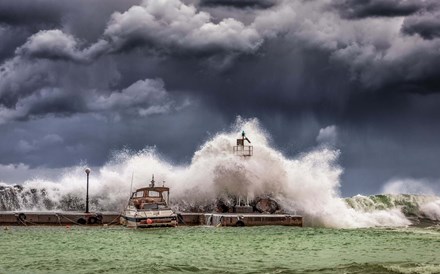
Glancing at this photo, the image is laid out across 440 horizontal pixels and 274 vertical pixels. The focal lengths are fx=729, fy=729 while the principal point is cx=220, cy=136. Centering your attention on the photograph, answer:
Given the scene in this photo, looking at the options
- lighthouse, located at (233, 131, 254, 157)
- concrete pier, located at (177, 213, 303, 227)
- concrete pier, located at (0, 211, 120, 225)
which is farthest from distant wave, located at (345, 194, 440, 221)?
concrete pier, located at (0, 211, 120, 225)

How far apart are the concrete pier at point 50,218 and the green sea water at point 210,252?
730 cm

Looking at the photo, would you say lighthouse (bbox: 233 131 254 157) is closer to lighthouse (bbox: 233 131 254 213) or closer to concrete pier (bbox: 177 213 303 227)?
lighthouse (bbox: 233 131 254 213)

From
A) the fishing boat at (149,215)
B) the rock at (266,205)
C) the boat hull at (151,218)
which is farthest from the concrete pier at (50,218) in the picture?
the rock at (266,205)

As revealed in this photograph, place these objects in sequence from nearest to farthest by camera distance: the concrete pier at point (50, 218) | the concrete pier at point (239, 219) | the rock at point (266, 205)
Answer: the concrete pier at point (239, 219)
the concrete pier at point (50, 218)
the rock at point (266, 205)

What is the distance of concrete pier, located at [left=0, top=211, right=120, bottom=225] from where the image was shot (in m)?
59.5

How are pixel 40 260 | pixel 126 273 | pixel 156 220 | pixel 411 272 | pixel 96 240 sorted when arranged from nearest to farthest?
pixel 411 272
pixel 126 273
pixel 40 260
pixel 96 240
pixel 156 220

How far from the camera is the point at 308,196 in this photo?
242ft

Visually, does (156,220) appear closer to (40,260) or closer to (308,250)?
(308,250)

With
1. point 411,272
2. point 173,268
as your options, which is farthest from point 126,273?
point 411,272

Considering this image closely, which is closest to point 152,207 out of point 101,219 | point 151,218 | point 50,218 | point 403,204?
point 151,218

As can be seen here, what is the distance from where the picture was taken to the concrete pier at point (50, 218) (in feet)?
195

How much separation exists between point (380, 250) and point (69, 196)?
151 feet

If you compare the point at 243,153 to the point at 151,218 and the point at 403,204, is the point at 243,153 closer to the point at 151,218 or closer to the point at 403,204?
the point at 151,218

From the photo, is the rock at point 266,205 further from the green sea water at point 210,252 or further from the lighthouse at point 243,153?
the green sea water at point 210,252
